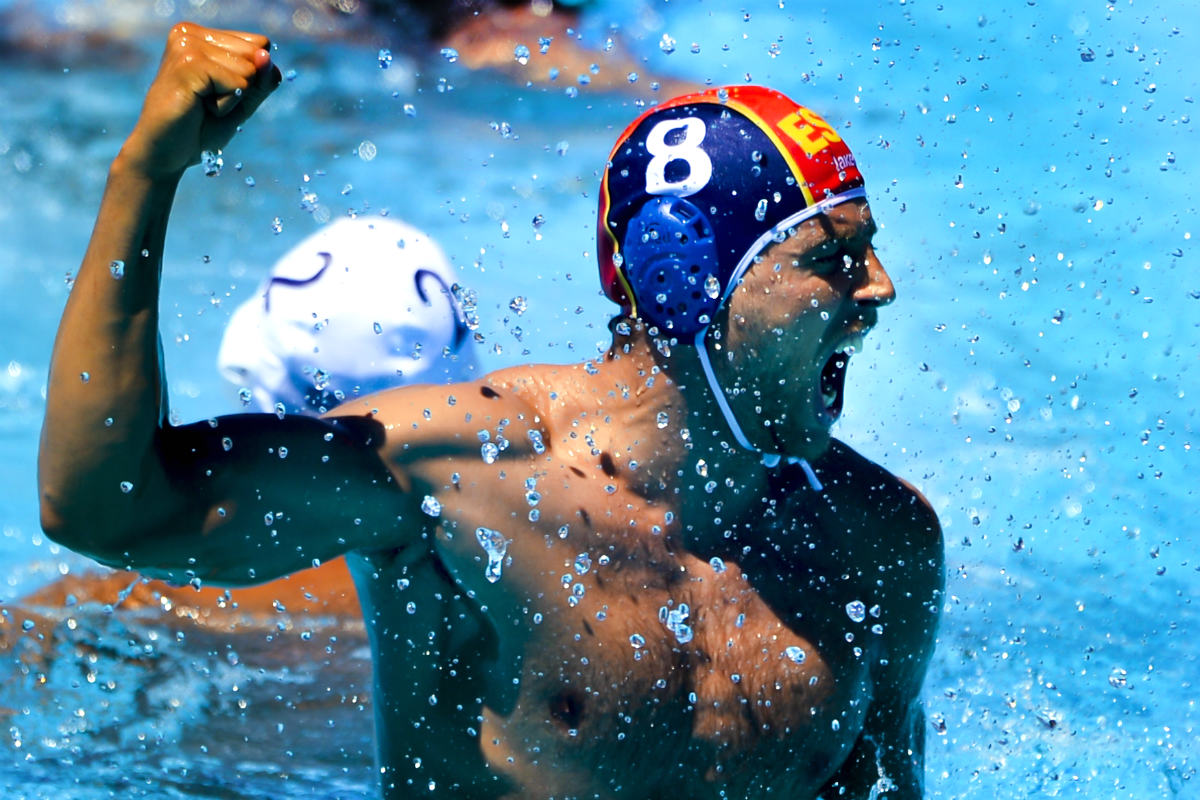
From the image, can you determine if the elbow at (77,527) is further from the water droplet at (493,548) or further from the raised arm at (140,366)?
the water droplet at (493,548)

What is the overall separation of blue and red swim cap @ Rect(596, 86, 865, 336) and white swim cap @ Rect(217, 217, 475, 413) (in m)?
1.86

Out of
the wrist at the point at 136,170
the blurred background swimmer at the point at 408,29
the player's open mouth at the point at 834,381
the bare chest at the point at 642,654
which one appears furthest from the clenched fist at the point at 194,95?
the blurred background swimmer at the point at 408,29

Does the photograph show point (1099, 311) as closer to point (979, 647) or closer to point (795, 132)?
point (979, 647)

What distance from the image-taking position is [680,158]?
2432 millimetres

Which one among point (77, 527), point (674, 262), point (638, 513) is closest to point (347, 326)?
point (638, 513)

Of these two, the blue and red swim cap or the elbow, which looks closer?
the elbow

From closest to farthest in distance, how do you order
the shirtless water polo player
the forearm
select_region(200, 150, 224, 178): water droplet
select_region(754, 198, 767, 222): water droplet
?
1. the forearm
2. select_region(200, 150, 224, 178): water droplet
3. the shirtless water polo player
4. select_region(754, 198, 767, 222): water droplet

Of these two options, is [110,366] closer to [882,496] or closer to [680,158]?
[680,158]

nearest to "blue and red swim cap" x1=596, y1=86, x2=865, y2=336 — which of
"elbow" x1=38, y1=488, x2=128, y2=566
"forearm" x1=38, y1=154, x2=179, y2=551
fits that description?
"forearm" x1=38, y1=154, x2=179, y2=551

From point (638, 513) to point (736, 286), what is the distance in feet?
1.65

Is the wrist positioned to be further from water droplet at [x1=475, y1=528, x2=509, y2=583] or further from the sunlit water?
the sunlit water

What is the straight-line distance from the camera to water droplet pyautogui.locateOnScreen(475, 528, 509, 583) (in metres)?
2.37

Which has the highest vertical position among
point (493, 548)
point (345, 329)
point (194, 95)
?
point (194, 95)

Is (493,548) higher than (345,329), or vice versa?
(493,548)
